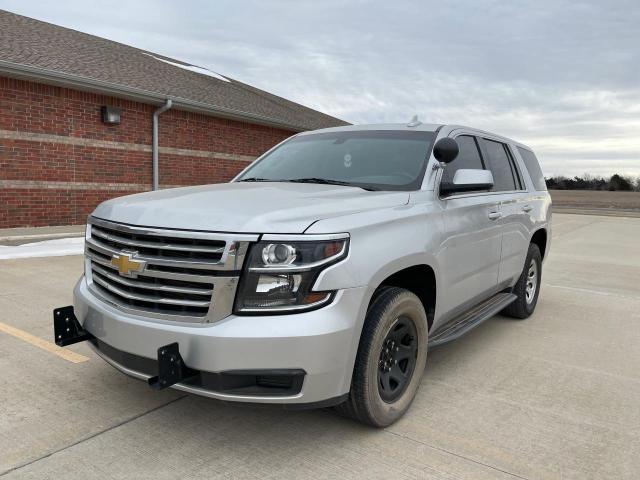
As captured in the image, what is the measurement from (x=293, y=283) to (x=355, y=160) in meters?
1.76

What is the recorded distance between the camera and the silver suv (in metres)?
2.51

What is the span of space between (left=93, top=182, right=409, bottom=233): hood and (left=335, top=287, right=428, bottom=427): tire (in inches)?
22.3

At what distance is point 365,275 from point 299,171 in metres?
1.61

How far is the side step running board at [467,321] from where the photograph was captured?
371 cm

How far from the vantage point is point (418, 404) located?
11.4ft

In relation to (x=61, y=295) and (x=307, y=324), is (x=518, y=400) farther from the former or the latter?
(x=61, y=295)

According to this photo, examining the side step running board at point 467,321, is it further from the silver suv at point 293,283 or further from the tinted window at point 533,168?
the tinted window at point 533,168

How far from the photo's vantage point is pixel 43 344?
4.38 metres

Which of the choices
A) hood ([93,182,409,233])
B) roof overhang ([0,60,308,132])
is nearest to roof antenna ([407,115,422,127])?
hood ([93,182,409,233])

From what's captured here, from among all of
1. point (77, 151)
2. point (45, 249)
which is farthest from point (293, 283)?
point (77, 151)

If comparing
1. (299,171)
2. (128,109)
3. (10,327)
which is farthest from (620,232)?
(10,327)

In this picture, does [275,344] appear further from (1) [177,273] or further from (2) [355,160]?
(2) [355,160]

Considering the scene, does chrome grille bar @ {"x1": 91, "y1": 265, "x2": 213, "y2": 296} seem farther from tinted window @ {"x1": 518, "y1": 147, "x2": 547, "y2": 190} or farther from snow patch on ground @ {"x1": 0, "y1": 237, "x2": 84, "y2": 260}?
snow patch on ground @ {"x1": 0, "y1": 237, "x2": 84, "y2": 260}

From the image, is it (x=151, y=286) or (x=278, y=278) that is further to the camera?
(x=151, y=286)
